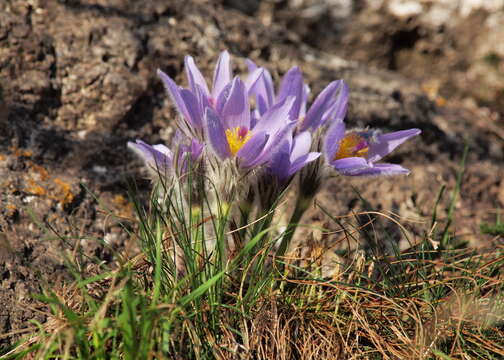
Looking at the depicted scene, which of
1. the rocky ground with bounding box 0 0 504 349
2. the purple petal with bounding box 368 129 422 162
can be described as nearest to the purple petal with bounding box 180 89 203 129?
the rocky ground with bounding box 0 0 504 349

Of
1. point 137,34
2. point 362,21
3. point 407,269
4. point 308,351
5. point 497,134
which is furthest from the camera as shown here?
point 362,21

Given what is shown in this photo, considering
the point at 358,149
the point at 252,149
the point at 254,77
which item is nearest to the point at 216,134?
the point at 252,149

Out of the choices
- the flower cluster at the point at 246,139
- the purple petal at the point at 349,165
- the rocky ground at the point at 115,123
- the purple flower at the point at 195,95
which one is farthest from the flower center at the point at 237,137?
the rocky ground at the point at 115,123

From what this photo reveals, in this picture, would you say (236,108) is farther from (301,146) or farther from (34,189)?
(34,189)

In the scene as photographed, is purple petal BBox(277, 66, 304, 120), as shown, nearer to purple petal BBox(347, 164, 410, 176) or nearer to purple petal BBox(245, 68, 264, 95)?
purple petal BBox(245, 68, 264, 95)

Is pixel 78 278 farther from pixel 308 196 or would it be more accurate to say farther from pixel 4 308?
pixel 308 196

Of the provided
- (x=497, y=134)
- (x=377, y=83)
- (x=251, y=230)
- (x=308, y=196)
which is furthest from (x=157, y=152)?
(x=497, y=134)

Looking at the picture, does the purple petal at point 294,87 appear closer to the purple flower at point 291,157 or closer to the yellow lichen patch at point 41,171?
the purple flower at point 291,157
